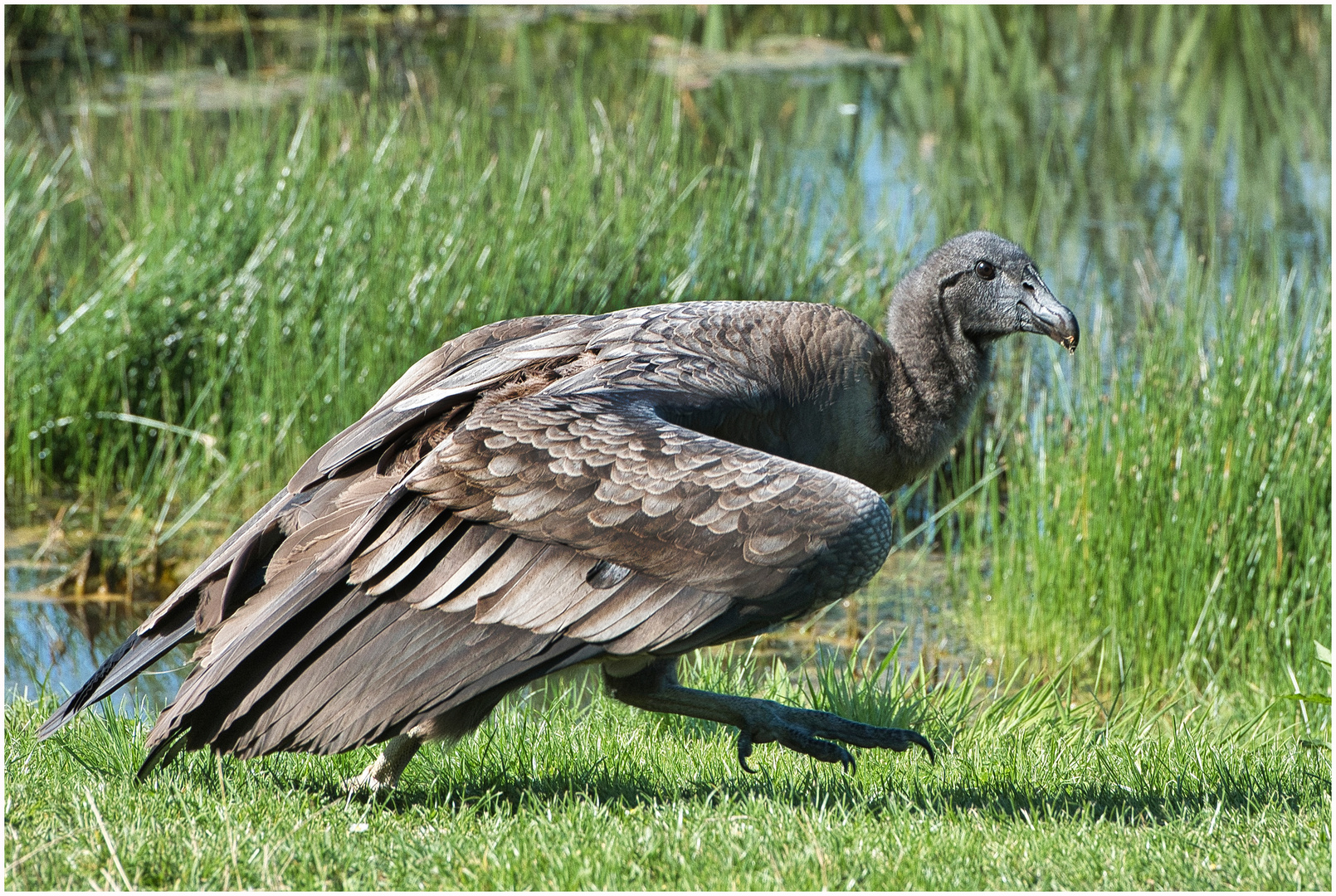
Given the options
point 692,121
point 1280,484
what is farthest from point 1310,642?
point 692,121

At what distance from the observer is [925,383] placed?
4816mm

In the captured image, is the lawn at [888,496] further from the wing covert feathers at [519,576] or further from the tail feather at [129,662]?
the wing covert feathers at [519,576]

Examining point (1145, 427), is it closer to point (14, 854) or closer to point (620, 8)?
point (14, 854)

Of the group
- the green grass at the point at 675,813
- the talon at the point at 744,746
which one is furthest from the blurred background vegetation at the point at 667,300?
the talon at the point at 744,746

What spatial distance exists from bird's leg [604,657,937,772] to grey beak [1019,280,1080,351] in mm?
1460

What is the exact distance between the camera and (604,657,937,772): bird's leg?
3945 mm

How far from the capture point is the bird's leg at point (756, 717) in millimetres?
3945

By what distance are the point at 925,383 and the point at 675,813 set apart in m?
1.76

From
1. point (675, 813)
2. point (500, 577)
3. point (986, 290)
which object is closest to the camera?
point (500, 577)

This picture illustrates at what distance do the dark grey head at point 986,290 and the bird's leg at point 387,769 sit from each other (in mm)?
2223

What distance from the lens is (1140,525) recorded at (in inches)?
241

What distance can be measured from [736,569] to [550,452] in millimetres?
554

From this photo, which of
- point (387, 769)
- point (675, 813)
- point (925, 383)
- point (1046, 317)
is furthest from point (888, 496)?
point (387, 769)

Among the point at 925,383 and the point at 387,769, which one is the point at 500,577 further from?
the point at 925,383
